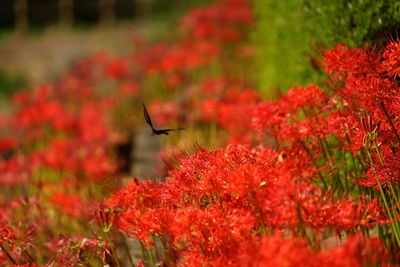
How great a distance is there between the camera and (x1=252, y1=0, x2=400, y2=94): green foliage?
342 cm

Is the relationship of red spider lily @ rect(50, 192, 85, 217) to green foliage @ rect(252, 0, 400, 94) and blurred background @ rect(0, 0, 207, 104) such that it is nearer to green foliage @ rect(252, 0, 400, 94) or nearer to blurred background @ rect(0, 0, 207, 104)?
green foliage @ rect(252, 0, 400, 94)

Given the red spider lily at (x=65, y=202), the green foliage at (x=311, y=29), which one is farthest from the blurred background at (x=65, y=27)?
the red spider lily at (x=65, y=202)

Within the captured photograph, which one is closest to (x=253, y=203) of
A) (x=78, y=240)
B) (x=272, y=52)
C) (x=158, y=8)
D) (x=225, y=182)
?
(x=225, y=182)

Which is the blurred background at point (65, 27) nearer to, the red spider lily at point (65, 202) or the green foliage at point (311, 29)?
the green foliage at point (311, 29)

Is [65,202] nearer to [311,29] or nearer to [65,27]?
[311,29]

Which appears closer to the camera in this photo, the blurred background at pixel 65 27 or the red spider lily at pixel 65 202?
the red spider lily at pixel 65 202

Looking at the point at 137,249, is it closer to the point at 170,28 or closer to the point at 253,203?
the point at 253,203

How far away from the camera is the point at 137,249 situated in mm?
4012

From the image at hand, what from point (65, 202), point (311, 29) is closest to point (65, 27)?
point (65, 202)

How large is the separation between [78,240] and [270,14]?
4128mm

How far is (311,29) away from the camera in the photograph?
4191 mm

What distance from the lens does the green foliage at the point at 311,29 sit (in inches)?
135

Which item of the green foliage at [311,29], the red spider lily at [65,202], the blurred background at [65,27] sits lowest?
the blurred background at [65,27]

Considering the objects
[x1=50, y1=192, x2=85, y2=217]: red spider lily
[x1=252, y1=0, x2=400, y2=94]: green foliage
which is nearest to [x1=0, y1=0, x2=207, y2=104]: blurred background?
[x1=252, y1=0, x2=400, y2=94]: green foliage
